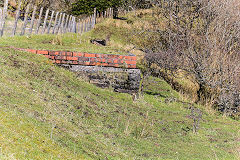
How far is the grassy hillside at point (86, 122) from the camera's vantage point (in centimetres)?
375

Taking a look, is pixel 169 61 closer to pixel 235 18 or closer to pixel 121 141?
pixel 235 18

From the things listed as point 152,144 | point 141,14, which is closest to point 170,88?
point 152,144

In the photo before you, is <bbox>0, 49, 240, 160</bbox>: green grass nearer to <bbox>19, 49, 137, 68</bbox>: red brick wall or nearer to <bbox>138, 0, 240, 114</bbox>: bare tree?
<bbox>19, 49, 137, 68</bbox>: red brick wall

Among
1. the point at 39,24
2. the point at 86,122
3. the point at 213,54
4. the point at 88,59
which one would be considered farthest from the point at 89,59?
the point at 39,24

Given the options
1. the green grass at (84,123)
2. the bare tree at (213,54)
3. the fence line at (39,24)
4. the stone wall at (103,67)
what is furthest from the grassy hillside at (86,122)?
the fence line at (39,24)

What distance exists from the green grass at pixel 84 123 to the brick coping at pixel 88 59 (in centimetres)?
31

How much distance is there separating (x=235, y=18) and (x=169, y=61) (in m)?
2.80

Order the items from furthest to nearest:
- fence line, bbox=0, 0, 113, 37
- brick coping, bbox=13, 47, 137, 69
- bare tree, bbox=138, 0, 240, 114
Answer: fence line, bbox=0, 0, 113, 37, bare tree, bbox=138, 0, 240, 114, brick coping, bbox=13, 47, 137, 69

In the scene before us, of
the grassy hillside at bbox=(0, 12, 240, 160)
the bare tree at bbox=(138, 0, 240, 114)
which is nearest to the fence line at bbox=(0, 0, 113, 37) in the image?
the grassy hillside at bbox=(0, 12, 240, 160)

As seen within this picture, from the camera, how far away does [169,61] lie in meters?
12.6

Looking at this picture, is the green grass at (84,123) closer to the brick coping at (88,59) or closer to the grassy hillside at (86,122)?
the grassy hillside at (86,122)

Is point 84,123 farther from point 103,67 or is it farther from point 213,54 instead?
point 213,54

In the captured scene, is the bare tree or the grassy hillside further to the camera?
the bare tree

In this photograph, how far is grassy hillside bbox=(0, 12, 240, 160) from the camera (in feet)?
12.3
